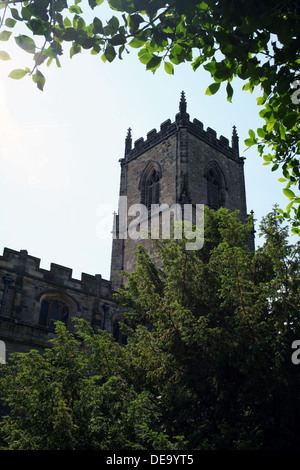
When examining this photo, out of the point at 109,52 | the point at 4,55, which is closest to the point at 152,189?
the point at 109,52

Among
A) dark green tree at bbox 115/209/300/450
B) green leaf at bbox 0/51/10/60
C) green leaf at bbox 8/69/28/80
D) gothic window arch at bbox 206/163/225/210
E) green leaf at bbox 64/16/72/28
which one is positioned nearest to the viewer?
green leaf at bbox 0/51/10/60

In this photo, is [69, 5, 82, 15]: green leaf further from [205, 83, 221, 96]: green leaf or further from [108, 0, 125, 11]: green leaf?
[205, 83, 221, 96]: green leaf

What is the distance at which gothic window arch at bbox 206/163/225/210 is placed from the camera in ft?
86.9

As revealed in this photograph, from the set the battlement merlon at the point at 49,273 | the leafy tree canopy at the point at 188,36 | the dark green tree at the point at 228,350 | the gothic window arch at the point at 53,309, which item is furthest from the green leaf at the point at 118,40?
the gothic window arch at the point at 53,309

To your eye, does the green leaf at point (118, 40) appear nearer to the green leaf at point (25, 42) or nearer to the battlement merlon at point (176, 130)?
the green leaf at point (25, 42)

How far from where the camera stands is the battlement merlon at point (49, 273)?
54.7 feet

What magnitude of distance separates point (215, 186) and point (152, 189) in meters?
3.82

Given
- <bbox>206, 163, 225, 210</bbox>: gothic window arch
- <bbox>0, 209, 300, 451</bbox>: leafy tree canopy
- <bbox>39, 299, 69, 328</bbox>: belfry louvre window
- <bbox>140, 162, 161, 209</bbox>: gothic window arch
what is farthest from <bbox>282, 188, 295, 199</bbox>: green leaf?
<bbox>206, 163, 225, 210</bbox>: gothic window arch

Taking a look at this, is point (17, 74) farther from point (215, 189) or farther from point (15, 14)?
point (215, 189)

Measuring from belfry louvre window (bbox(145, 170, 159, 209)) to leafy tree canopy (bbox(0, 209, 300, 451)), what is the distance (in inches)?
672

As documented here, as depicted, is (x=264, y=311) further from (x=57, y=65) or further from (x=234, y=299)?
(x=57, y=65)
